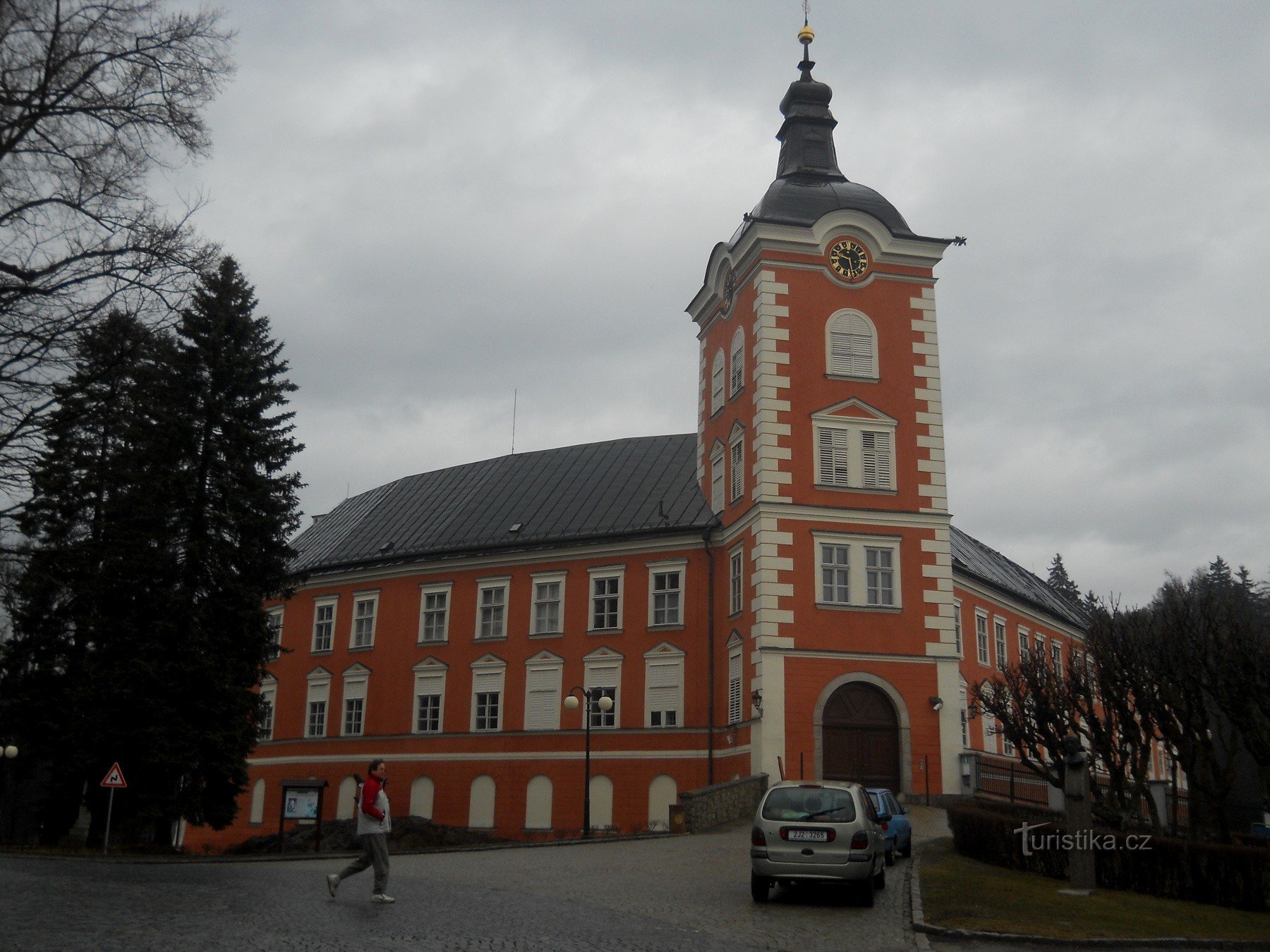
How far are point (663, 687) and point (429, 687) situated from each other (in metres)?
9.06

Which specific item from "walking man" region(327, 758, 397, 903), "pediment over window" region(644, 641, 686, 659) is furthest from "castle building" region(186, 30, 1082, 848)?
"walking man" region(327, 758, 397, 903)

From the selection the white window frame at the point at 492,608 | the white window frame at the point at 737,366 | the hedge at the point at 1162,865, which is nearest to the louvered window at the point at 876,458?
the white window frame at the point at 737,366

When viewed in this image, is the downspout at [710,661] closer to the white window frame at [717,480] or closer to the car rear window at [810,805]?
the white window frame at [717,480]

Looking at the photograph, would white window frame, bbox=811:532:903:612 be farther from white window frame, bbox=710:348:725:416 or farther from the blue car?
the blue car

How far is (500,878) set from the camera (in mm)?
17859

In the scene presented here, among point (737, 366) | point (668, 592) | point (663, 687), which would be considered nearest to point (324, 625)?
point (668, 592)

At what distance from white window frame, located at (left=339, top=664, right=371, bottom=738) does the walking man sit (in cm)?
2899

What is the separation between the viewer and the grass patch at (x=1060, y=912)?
14.2m

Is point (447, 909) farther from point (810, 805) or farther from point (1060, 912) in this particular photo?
point (1060, 912)

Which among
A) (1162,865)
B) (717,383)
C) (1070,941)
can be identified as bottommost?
(1070,941)

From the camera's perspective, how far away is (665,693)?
37.0 m

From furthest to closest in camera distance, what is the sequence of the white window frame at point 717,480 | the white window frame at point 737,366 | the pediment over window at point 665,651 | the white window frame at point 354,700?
the white window frame at point 354,700
the white window frame at point 717,480
the pediment over window at point 665,651
the white window frame at point 737,366

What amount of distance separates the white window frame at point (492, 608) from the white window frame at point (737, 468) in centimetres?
874

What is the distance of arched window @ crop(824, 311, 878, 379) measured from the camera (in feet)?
116
